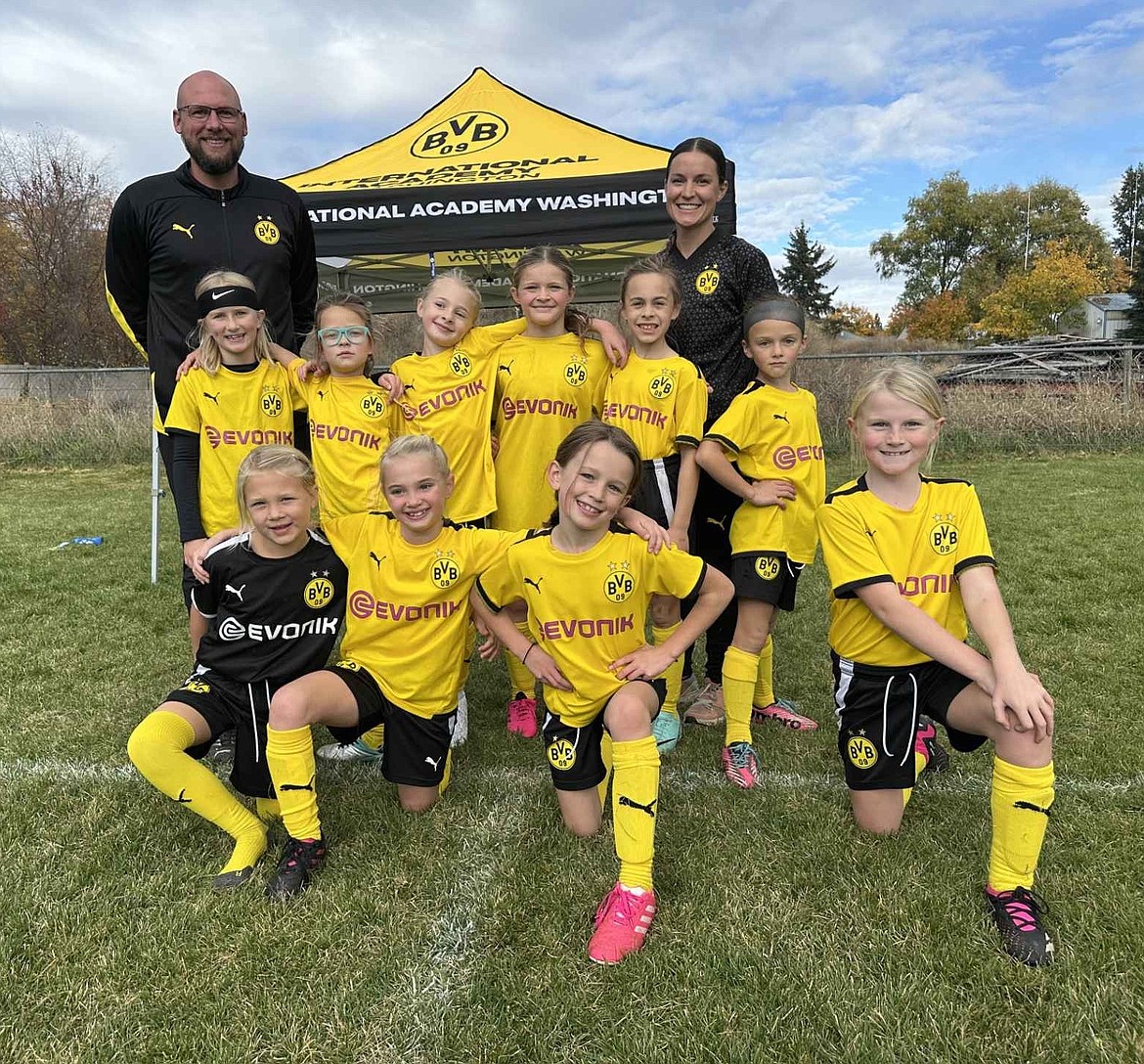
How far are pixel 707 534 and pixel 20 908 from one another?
2785 millimetres

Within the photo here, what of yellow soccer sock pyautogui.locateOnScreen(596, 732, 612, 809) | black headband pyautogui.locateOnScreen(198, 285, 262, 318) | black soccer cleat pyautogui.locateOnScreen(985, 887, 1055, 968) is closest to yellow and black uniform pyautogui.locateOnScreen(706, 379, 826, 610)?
yellow soccer sock pyautogui.locateOnScreen(596, 732, 612, 809)

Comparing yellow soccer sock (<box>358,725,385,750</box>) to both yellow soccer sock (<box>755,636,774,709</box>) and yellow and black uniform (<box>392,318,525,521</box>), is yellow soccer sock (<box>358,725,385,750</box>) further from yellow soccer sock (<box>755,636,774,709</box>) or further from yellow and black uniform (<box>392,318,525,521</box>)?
yellow soccer sock (<box>755,636,774,709</box>)

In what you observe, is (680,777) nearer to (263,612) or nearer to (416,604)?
(416,604)

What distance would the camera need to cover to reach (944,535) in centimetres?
235

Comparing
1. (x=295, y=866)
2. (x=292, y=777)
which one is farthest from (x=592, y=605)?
(x=295, y=866)

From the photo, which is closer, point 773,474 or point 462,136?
point 773,474

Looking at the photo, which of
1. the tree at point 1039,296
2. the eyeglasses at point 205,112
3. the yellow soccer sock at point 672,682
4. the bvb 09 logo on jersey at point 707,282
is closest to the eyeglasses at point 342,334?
the eyeglasses at point 205,112

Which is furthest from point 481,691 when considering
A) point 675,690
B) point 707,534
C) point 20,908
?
point 20,908

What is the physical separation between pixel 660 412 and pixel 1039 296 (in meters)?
48.4

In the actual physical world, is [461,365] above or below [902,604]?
above

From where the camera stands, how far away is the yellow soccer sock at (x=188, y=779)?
2346 millimetres

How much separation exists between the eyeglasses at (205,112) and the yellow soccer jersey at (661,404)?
6.49 ft

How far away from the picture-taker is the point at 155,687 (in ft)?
12.8

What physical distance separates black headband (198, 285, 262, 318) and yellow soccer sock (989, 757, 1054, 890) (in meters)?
3.03
